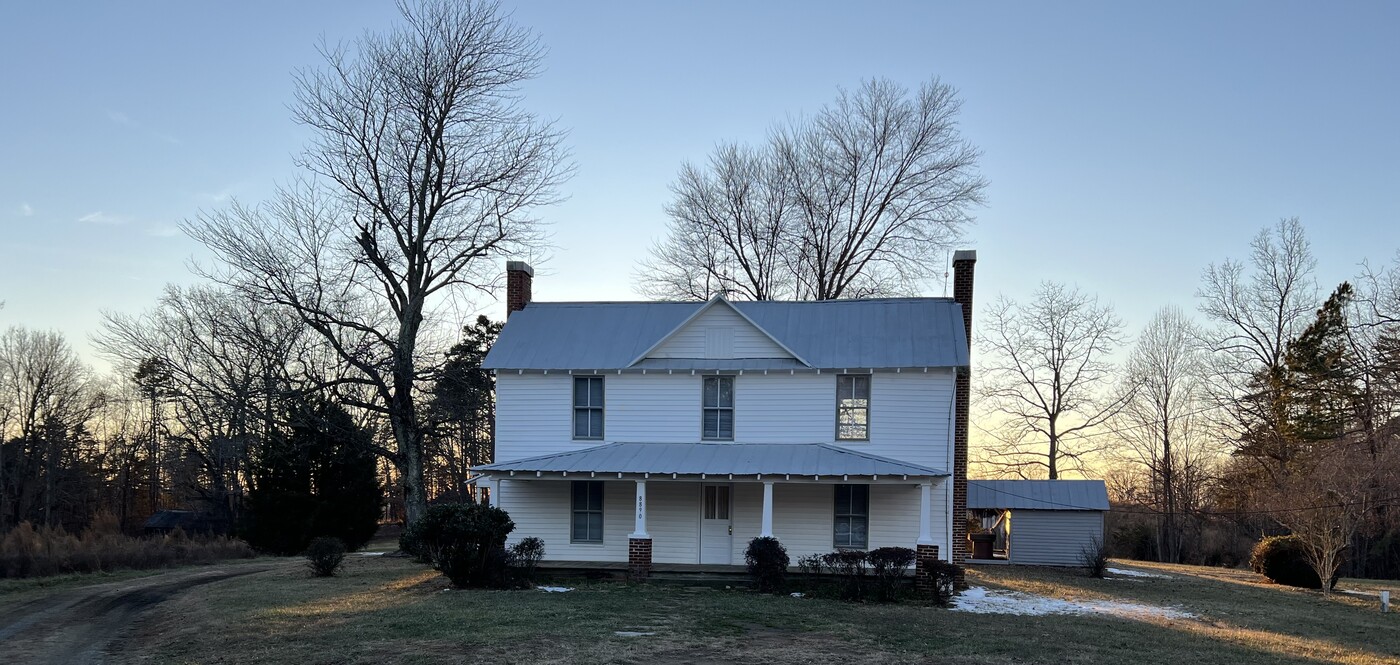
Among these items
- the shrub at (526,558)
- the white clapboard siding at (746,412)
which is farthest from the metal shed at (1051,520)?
the shrub at (526,558)

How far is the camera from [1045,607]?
1986 centimetres

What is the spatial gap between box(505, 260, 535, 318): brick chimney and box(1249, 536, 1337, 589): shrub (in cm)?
2068

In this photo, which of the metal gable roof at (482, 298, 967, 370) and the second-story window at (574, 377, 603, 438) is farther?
the second-story window at (574, 377, 603, 438)

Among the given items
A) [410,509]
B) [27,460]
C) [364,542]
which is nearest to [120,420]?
[27,460]

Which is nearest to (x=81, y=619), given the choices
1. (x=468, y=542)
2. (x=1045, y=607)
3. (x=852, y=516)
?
(x=468, y=542)

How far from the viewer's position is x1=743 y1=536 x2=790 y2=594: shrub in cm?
2103

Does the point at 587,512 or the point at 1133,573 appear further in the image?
the point at 1133,573

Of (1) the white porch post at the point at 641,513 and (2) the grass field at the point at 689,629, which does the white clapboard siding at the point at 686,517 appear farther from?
(2) the grass field at the point at 689,629

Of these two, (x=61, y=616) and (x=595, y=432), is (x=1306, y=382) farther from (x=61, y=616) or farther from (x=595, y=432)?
(x=61, y=616)

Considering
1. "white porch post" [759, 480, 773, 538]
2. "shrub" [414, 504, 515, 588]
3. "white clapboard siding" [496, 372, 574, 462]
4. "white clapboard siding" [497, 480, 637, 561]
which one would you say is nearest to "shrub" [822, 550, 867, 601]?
"white porch post" [759, 480, 773, 538]

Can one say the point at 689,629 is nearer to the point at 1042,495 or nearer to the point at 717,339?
the point at 717,339

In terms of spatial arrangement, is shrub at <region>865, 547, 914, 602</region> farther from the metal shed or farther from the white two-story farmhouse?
the metal shed

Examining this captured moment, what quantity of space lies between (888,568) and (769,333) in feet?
20.9

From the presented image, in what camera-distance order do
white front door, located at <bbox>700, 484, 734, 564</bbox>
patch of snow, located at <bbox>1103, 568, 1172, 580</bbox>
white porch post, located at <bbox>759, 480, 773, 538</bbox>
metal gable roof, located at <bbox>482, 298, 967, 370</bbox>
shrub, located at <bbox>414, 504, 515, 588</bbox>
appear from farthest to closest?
patch of snow, located at <bbox>1103, 568, 1172, 580</bbox>
metal gable roof, located at <bbox>482, 298, 967, 370</bbox>
white front door, located at <bbox>700, 484, 734, 564</bbox>
white porch post, located at <bbox>759, 480, 773, 538</bbox>
shrub, located at <bbox>414, 504, 515, 588</bbox>
